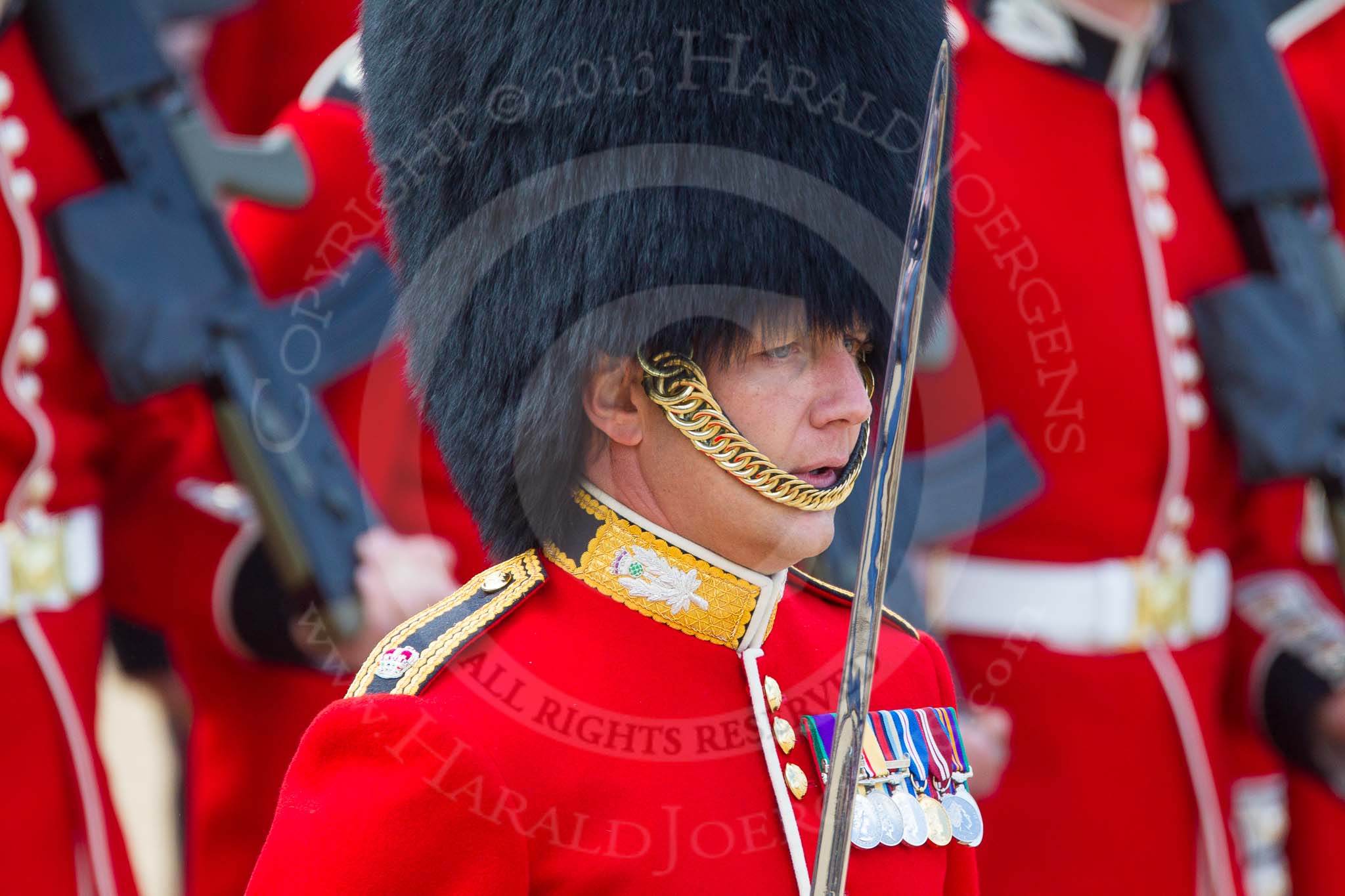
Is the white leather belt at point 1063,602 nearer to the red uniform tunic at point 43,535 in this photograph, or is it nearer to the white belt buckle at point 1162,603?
the white belt buckle at point 1162,603

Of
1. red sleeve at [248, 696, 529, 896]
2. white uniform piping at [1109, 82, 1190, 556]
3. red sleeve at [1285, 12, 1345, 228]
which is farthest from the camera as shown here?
red sleeve at [1285, 12, 1345, 228]

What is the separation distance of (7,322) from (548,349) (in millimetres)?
950

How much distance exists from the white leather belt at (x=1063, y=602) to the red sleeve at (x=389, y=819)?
117 cm

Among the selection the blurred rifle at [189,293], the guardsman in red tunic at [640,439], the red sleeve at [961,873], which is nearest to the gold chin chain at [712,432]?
the guardsman in red tunic at [640,439]

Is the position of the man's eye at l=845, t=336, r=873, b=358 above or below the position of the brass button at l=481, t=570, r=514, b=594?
above

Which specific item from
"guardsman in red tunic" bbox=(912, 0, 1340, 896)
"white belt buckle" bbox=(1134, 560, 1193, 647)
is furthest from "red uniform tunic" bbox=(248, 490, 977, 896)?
"white belt buckle" bbox=(1134, 560, 1193, 647)

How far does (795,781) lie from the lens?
1322 mm

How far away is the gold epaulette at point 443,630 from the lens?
1.27 metres

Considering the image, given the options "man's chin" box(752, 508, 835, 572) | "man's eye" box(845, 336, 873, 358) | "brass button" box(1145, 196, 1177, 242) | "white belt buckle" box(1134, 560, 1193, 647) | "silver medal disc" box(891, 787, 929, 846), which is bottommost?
"white belt buckle" box(1134, 560, 1193, 647)

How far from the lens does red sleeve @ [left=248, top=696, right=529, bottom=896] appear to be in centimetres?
118

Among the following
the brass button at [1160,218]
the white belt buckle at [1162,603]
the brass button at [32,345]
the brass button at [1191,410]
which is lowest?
the white belt buckle at [1162,603]

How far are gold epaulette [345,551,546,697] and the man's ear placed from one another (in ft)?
0.44

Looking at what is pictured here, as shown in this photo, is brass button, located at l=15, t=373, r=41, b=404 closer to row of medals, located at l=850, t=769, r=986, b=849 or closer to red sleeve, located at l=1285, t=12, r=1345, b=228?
row of medals, located at l=850, t=769, r=986, b=849

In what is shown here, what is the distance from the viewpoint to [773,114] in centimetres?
135
